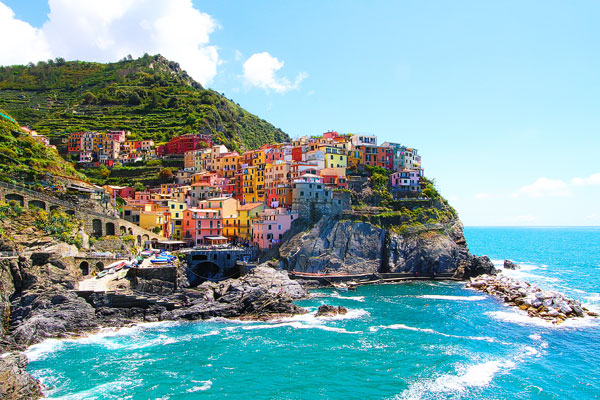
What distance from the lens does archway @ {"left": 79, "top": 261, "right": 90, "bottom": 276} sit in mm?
50784

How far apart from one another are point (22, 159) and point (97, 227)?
1740 cm

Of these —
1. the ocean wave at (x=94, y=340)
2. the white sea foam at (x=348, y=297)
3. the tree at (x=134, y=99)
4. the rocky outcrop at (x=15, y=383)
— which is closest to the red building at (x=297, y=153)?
the white sea foam at (x=348, y=297)

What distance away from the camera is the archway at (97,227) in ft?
198

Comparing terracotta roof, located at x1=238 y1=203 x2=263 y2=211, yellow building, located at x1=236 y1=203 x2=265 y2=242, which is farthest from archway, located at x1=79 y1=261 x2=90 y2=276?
terracotta roof, located at x1=238 y1=203 x2=263 y2=211

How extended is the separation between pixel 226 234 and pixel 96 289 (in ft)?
108

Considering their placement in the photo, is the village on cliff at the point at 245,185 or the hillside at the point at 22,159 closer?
the hillside at the point at 22,159

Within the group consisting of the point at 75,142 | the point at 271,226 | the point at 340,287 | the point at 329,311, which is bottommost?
the point at 329,311

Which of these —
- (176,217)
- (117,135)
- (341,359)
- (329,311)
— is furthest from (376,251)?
(117,135)

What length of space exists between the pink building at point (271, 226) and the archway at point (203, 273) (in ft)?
33.1

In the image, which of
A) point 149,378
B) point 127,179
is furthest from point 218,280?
point 127,179

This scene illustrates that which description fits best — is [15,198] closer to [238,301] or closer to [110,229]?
[110,229]

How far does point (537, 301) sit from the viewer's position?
53250mm

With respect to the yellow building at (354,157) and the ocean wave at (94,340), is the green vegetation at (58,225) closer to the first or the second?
the ocean wave at (94,340)

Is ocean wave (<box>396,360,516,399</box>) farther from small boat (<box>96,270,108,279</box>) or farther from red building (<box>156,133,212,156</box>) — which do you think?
red building (<box>156,133,212,156</box>)
